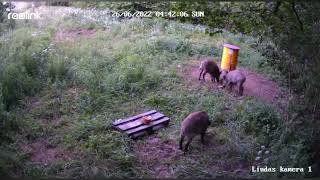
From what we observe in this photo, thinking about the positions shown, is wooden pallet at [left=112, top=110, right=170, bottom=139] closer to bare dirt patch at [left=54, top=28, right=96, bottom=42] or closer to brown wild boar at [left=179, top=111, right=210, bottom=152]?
brown wild boar at [left=179, top=111, right=210, bottom=152]

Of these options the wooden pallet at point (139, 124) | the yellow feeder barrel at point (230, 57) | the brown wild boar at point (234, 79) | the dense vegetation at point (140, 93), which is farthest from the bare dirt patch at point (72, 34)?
the wooden pallet at point (139, 124)

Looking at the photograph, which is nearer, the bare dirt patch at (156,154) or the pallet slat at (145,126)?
the bare dirt patch at (156,154)

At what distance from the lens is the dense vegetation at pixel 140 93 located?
5.57m

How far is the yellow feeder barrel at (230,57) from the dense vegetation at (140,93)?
900mm

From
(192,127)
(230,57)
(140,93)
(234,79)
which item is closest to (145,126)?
(192,127)

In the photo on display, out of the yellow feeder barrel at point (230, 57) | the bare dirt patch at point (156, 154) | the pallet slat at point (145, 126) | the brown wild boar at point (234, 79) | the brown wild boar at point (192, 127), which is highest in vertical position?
the yellow feeder barrel at point (230, 57)

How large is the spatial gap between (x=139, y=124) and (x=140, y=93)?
157 cm

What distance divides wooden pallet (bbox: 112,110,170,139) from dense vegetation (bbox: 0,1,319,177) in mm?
160

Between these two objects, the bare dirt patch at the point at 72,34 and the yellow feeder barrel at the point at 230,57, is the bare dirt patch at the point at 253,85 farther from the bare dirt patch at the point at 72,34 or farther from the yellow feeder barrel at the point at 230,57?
the bare dirt patch at the point at 72,34

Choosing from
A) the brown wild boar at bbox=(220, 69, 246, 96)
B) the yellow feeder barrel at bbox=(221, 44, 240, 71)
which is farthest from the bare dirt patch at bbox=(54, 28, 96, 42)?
the brown wild boar at bbox=(220, 69, 246, 96)

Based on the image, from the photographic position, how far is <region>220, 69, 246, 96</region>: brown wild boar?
324 inches

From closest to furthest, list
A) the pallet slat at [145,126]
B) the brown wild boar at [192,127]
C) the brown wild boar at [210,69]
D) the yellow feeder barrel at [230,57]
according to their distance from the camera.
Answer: the brown wild boar at [192,127] → the pallet slat at [145,126] → the brown wild boar at [210,69] → the yellow feeder barrel at [230,57]

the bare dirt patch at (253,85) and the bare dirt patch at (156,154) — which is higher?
the bare dirt patch at (253,85)

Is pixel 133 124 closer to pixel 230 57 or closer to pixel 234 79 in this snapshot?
pixel 234 79
